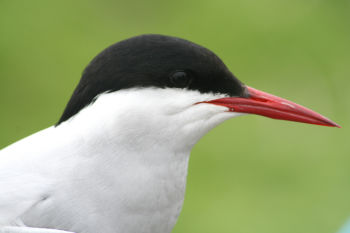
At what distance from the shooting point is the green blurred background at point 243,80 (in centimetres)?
352

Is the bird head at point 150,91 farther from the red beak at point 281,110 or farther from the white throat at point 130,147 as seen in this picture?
the red beak at point 281,110

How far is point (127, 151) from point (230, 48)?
3.13 metres

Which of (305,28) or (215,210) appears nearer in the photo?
(215,210)

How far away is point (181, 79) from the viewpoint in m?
1.60

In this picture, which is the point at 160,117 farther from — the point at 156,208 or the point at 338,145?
the point at 338,145

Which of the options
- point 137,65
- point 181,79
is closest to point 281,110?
point 181,79

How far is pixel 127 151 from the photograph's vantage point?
157cm

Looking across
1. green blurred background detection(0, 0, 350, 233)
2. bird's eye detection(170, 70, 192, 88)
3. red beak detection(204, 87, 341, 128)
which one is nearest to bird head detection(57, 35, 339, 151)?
bird's eye detection(170, 70, 192, 88)

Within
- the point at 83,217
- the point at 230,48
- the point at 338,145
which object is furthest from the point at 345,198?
the point at 83,217

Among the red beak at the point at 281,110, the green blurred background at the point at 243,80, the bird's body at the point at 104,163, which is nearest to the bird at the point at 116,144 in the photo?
the bird's body at the point at 104,163

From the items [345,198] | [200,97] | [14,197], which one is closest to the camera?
[14,197]

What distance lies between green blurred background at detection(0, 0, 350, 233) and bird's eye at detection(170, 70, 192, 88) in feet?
Result: 6.35

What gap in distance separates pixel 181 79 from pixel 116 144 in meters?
0.27

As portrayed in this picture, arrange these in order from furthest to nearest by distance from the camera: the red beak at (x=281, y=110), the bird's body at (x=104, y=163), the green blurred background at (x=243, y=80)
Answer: the green blurred background at (x=243, y=80)
the red beak at (x=281, y=110)
the bird's body at (x=104, y=163)
